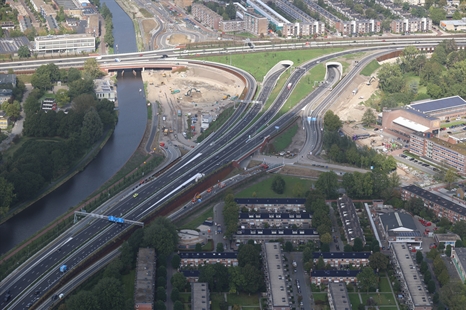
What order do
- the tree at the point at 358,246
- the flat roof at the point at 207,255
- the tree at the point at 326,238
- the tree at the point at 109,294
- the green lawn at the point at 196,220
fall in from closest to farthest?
the tree at the point at 109,294 → the flat roof at the point at 207,255 → the tree at the point at 358,246 → the tree at the point at 326,238 → the green lawn at the point at 196,220

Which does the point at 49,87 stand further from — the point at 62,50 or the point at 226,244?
the point at 226,244

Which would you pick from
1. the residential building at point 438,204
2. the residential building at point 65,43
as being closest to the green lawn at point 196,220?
the residential building at point 438,204

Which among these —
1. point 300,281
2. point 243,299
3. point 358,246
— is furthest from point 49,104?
point 300,281

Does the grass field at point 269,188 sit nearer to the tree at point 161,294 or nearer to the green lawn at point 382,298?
the green lawn at point 382,298

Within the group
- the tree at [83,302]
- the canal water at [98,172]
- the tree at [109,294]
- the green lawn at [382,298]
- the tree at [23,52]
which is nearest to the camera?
the tree at [83,302]

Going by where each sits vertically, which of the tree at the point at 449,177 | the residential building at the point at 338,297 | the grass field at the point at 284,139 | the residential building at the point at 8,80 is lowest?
the residential building at the point at 338,297

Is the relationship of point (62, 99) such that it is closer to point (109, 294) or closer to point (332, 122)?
point (332, 122)
